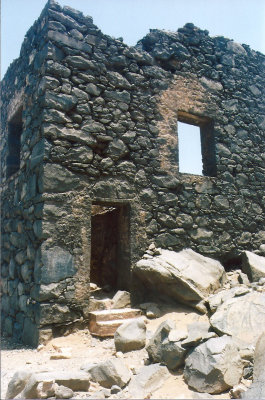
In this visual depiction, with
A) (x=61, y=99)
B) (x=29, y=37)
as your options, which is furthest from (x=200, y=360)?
(x=29, y=37)

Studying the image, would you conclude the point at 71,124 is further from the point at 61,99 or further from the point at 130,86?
the point at 130,86

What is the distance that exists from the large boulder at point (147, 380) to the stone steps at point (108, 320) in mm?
1013

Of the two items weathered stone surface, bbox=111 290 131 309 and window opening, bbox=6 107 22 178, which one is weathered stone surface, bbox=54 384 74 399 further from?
window opening, bbox=6 107 22 178

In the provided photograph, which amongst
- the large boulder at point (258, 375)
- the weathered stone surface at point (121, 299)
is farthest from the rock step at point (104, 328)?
the large boulder at point (258, 375)

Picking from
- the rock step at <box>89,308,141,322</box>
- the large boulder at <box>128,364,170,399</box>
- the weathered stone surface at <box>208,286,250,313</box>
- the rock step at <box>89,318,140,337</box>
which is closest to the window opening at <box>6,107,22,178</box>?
the rock step at <box>89,308,141,322</box>

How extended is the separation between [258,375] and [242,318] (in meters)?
0.80

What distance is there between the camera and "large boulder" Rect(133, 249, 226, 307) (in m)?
4.15

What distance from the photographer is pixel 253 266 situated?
4.99m

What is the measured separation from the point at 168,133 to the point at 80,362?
3.52 metres

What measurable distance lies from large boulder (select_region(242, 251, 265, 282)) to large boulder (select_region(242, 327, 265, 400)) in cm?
233

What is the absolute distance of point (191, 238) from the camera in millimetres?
5062

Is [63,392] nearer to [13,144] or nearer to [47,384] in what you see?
[47,384]

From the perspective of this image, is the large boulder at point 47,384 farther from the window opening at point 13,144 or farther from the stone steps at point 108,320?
the window opening at point 13,144

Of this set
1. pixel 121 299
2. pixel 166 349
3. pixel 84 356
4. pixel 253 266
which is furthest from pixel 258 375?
pixel 253 266
